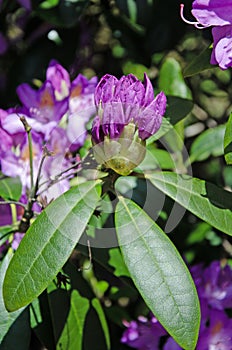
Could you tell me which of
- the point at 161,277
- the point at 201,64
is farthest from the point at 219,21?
the point at 161,277

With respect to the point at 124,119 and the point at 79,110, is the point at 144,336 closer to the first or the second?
the point at 79,110

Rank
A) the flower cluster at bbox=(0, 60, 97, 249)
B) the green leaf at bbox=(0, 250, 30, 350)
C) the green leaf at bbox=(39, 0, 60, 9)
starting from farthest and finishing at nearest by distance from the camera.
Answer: the green leaf at bbox=(39, 0, 60, 9) → the flower cluster at bbox=(0, 60, 97, 249) → the green leaf at bbox=(0, 250, 30, 350)

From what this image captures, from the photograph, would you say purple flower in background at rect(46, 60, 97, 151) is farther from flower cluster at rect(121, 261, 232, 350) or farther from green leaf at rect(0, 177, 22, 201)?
flower cluster at rect(121, 261, 232, 350)

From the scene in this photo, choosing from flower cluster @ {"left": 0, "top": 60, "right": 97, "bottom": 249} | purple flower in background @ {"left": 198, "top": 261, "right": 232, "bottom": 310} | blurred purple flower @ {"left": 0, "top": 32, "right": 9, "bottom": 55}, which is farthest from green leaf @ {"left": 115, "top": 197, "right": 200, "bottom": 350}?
blurred purple flower @ {"left": 0, "top": 32, "right": 9, "bottom": 55}

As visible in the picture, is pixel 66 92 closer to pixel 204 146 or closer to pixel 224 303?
pixel 204 146

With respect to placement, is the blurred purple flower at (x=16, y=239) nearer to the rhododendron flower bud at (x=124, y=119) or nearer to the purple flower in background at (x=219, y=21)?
the rhododendron flower bud at (x=124, y=119)
